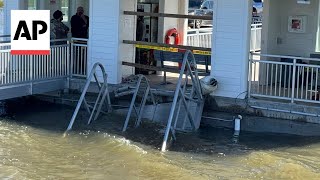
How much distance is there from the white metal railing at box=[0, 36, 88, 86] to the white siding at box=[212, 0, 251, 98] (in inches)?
134

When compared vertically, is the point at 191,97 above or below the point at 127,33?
below

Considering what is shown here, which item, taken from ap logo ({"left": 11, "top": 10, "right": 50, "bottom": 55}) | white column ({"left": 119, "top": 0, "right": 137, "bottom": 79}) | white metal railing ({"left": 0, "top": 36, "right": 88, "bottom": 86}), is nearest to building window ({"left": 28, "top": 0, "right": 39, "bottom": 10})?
ap logo ({"left": 11, "top": 10, "right": 50, "bottom": 55})

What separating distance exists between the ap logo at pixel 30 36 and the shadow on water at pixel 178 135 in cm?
145

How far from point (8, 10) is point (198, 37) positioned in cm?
590


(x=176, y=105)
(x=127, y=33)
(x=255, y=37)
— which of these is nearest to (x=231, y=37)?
(x=176, y=105)

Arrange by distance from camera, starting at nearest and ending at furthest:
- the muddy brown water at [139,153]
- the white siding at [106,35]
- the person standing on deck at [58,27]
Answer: the muddy brown water at [139,153], the white siding at [106,35], the person standing on deck at [58,27]

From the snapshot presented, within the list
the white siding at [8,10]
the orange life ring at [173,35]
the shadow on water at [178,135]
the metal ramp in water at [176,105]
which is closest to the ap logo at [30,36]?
the white siding at [8,10]

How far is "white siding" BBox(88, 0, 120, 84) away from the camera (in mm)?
15031

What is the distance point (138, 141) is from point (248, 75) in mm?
2941

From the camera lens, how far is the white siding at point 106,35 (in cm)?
1503

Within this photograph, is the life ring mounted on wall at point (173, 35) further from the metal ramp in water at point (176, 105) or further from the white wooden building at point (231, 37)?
the metal ramp in water at point (176, 105)

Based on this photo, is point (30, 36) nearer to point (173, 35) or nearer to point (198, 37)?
point (173, 35)

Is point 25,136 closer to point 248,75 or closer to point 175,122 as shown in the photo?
point 175,122

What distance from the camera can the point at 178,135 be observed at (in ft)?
42.3
